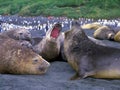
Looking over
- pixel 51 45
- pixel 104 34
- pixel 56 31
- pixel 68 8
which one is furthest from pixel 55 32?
pixel 68 8

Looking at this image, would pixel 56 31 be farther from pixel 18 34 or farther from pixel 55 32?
pixel 18 34

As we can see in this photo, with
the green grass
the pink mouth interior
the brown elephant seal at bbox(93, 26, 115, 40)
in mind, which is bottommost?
the green grass

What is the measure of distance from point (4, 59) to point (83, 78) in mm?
1251

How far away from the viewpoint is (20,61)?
6695 mm

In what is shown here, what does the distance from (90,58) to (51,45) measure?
106 centimetres

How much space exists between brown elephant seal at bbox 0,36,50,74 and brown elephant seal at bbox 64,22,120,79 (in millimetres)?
531

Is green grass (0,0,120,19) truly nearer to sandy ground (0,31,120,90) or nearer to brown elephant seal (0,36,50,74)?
brown elephant seal (0,36,50,74)

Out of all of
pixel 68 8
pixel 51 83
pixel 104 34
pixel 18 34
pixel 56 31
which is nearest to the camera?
pixel 51 83

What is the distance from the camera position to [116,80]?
6.48 m

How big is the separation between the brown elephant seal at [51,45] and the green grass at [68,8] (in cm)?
3562

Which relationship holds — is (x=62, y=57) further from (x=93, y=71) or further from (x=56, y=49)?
(x=93, y=71)

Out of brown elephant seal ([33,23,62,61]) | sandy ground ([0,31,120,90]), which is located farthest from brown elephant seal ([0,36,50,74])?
brown elephant seal ([33,23,62,61])

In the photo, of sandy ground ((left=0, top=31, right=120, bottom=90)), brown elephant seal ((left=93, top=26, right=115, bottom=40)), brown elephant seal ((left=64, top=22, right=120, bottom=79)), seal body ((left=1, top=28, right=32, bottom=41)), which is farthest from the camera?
brown elephant seal ((left=93, top=26, right=115, bottom=40))

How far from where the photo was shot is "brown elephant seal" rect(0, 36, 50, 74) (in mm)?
6703
